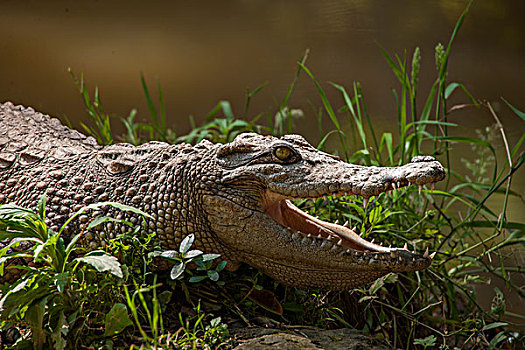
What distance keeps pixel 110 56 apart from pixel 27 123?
1582 mm

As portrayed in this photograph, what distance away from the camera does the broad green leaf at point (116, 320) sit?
1.69 metres

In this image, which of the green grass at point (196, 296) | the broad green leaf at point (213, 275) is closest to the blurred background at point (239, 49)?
the green grass at point (196, 296)

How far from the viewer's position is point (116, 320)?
66.9 inches

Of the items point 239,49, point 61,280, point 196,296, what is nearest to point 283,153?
point 196,296

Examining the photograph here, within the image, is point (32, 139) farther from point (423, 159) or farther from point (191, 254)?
point (423, 159)

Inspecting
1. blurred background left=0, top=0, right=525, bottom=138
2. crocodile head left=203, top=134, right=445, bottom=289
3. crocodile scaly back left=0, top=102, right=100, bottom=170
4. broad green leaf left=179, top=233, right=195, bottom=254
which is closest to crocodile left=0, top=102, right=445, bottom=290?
crocodile head left=203, top=134, right=445, bottom=289

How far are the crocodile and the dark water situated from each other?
2.32m

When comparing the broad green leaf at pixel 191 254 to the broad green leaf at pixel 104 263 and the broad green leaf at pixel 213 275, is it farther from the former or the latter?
the broad green leaf at pixel 104 263

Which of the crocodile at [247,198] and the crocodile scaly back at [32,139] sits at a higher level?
the crocodile scaly back at [32,139]

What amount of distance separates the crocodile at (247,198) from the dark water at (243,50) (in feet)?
7.63

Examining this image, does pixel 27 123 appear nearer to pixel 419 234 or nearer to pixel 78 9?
pixel 78 9

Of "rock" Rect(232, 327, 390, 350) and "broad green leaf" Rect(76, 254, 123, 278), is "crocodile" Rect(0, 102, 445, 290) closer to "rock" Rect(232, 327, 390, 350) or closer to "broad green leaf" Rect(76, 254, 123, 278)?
"rock" Rect(232, 327, 390, 350)

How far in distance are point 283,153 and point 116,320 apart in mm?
901

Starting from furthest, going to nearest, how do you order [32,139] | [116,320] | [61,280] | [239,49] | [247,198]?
[239,49] → [32,139] → [247,198] → [116,320] → [61,280]
